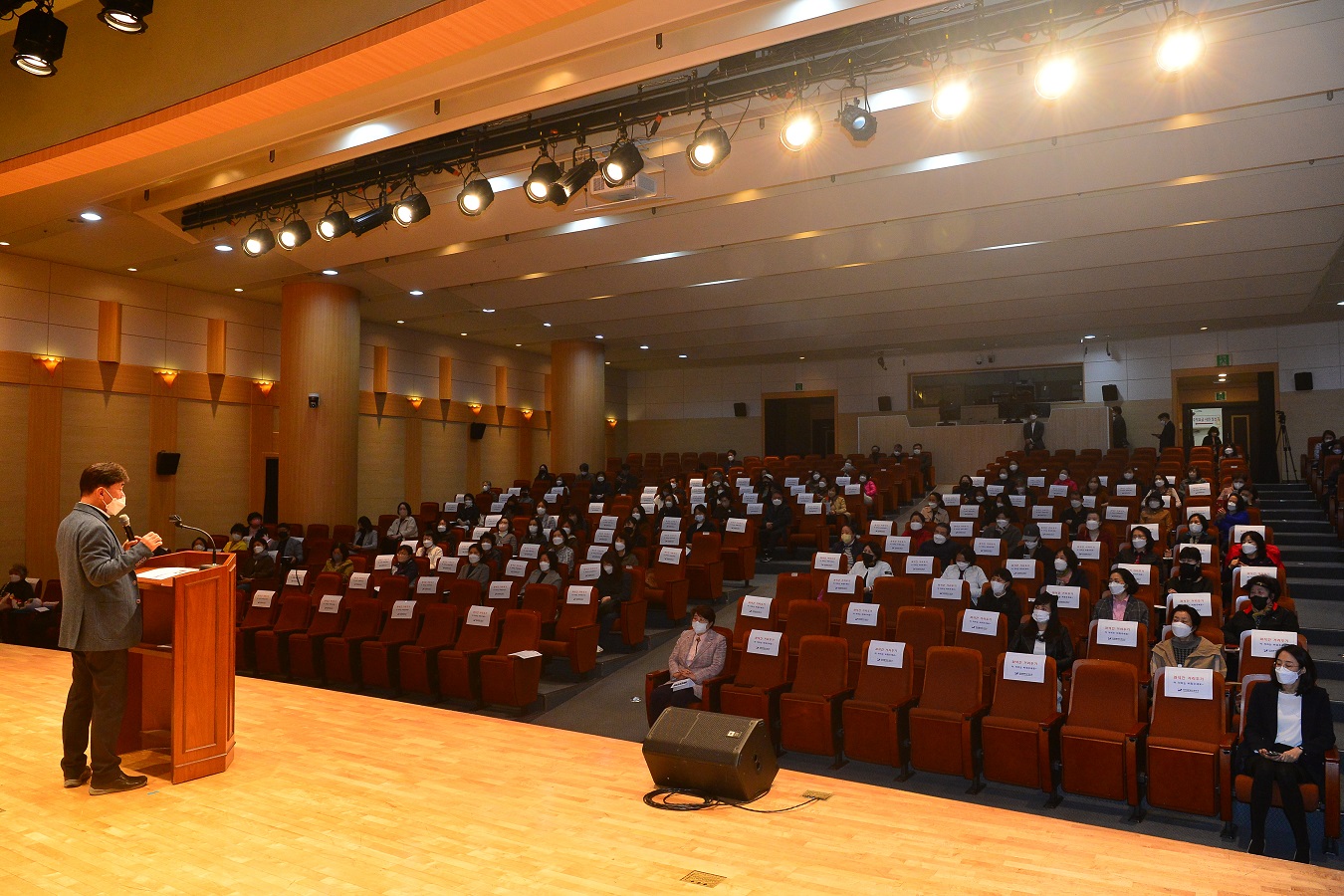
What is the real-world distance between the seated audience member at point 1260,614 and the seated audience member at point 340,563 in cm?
749

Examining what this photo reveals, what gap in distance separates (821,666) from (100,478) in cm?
412

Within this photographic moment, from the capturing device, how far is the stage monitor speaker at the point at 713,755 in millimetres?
3246

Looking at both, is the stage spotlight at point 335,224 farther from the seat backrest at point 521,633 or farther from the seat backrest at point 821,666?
the seat backrest at point 821,666

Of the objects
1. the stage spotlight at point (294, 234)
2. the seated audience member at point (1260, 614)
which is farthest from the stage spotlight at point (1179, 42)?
the stage spotlight at point (294, 234)

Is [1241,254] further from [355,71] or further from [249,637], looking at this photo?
[249,637]

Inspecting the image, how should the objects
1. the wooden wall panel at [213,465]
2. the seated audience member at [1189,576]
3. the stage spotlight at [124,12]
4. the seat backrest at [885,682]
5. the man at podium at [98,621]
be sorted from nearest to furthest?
the man at podium at [98,621]
the stage spotlight at [124,12]
the seat backrest at [885,682]
the seated audience member at [1189,576]
the wooden wall panel at [213,465]

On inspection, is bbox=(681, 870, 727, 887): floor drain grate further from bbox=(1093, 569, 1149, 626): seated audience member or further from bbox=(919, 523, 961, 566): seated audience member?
bbox=(919, 523, 961, 566): seated audience member

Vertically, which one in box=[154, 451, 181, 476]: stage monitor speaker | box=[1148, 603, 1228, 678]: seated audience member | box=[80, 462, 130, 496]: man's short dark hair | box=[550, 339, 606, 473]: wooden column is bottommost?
Result: box=[1148, 603, 1228, 678]: seated audience member

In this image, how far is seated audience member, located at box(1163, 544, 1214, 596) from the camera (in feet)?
20.7

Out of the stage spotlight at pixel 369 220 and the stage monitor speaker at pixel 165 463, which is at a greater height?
the stage spotlight at pixel 369 220

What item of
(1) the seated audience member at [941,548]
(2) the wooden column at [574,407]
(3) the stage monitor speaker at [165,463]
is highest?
(2) the wooden column at [574,407]

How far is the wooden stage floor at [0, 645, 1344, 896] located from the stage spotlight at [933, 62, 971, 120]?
391 cm

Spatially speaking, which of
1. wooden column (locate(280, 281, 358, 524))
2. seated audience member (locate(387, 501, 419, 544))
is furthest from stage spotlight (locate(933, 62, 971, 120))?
wooden column (locate(280, 281, 358, 524))

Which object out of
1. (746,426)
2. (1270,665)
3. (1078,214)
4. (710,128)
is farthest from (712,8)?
(746,426)
